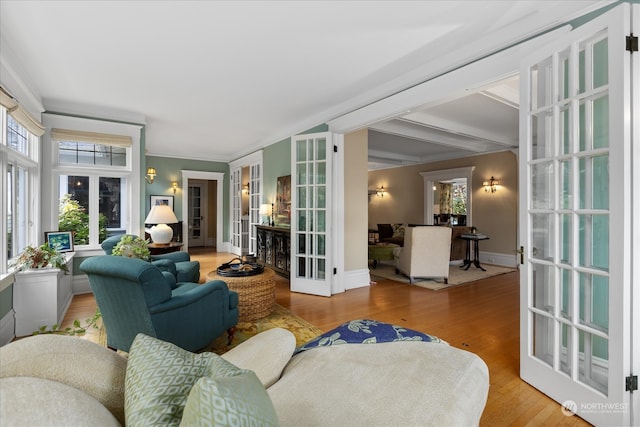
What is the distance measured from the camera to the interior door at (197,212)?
1010cm

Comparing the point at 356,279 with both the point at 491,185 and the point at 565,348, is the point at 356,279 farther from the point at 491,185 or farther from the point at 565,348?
the point at 491,185

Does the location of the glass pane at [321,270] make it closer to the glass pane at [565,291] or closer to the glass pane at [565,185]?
the glass pane at [565,291]

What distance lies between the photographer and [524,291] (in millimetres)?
2252

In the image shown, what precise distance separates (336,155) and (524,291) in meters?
3.02

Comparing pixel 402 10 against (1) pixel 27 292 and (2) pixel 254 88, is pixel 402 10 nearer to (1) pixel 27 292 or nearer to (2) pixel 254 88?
(2) pixel 254 88

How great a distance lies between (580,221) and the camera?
1.95 metres

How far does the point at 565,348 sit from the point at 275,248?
4.44m

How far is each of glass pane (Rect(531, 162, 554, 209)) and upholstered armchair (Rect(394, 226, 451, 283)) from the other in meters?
2.99

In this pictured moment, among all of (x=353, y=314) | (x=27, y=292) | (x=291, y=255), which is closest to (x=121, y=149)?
(x=27, y=292)

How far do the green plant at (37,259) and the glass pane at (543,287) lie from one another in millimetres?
4526

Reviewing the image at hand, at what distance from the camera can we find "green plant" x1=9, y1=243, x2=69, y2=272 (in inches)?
126

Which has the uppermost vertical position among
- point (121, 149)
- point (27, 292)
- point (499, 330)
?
point (121, 149)

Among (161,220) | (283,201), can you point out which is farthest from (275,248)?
(161,220)

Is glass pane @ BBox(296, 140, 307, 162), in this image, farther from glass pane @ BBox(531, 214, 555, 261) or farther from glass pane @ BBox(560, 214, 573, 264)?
glass pane @ BBox(560, 214, 573, 264)
